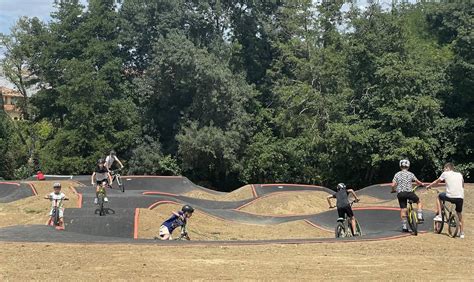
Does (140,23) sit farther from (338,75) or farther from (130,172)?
(338,75)

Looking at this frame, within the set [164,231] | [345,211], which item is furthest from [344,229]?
[164,231]

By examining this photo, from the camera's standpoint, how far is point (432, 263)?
1004cm

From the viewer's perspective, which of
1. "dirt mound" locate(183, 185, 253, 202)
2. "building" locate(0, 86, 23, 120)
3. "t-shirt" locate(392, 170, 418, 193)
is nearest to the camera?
"t-shirt" locate(392, 170, 418, 193)

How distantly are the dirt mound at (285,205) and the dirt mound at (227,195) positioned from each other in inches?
171

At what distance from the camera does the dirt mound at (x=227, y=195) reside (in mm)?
30266

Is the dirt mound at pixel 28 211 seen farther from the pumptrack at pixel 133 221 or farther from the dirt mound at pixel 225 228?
the dirt mound at pixel 225 228

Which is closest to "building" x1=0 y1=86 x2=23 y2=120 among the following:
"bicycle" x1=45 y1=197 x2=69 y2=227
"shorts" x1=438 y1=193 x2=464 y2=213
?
"bicycle" x1=45 y1=197 x2=69 y2=227

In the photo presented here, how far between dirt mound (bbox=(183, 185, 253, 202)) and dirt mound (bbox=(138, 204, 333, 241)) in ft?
31.9

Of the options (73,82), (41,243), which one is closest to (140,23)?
(73,82)

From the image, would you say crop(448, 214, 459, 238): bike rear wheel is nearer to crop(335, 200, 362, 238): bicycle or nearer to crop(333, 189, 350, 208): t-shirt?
crop(335, 200, 362, 238): bicycle

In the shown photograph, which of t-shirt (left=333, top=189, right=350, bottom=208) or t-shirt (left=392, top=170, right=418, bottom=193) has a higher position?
t-shirt (left=392, top=170, right=418, bottom=193)

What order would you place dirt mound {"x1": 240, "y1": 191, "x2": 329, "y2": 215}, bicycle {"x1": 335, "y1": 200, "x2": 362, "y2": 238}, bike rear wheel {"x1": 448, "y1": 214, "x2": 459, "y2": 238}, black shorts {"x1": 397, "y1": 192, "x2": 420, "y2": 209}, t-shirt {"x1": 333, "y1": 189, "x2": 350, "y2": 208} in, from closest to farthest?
black shorts {"x1": 397, "y1": 192, "x2": 420, "y2": 209} → bike rear wheel {"x1": 448, "y1": 214, "x2": 459, "y2": 238} → t-shirt {"x1": 333, "y1": 189, "x2": 350, "y2": 208} → bicycle {"x1": 335, "y1": 200, "x2": 362, "y2": 238} → dirt mound {"x1": 240, "y1": 191, "x2": 329, "y2": 215}

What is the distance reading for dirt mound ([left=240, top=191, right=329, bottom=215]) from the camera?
2442cm

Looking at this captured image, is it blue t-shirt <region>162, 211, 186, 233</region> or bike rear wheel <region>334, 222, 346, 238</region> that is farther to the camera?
bike rear wheel <region>334, 222, 346, 238</region>
